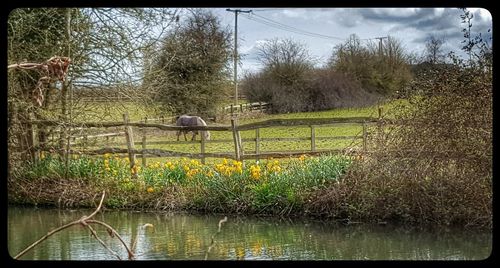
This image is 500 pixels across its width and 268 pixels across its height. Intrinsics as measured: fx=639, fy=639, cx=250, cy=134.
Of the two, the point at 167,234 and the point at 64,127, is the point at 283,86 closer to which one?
the point at 64,127

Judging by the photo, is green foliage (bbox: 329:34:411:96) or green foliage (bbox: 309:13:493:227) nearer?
green foliage (bbox: 309:13:493:227)

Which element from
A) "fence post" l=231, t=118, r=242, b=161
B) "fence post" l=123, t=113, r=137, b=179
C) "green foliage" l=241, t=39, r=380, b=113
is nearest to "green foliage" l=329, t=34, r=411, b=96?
"green foliage" l=241, t=39, r=380, b=113

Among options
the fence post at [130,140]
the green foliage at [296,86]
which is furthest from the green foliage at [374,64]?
the fence post at [130,140]

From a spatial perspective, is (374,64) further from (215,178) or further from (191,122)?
(191,122)

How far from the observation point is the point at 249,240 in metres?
6.33

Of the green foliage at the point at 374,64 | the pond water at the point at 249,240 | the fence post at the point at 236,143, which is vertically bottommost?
the pond water at the point at 249,240

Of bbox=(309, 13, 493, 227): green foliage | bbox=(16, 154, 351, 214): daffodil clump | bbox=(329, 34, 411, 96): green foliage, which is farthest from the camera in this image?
bbox=(329, 34, 411, 96): green foliage

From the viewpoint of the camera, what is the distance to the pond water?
5449mm

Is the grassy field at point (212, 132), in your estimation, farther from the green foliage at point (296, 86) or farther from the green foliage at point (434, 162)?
the green foliage at point (434, 162)

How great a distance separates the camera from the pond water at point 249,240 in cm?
545

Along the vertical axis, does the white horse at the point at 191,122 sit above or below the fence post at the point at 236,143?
above

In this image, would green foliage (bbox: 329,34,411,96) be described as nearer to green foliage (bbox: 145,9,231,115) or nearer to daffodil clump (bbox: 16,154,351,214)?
daffodil clump (bbox: 16,154,351,214)

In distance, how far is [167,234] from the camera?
6648 millimetres
